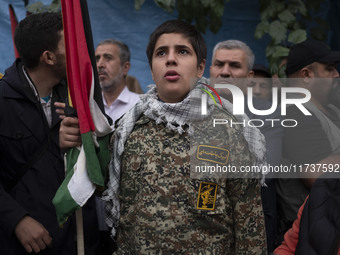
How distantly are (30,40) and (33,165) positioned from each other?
28.8 inches

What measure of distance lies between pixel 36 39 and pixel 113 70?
6.09ft

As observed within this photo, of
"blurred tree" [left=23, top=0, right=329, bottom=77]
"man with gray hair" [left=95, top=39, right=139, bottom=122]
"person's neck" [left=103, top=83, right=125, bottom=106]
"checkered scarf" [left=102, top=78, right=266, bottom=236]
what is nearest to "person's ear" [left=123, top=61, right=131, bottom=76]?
"man with gray hair" [left=95, top=39, right=139, bottom=122]

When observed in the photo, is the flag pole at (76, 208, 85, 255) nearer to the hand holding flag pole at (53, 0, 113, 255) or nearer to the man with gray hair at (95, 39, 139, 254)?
the hand holding flag pole at (53, 0, 113, 255)

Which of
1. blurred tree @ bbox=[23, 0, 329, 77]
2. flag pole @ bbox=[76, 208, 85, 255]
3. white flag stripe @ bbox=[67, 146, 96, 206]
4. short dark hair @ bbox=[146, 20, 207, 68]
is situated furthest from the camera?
blurred tree @ bbox=[23, 0, 329, 77]

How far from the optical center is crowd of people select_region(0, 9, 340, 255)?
204cm

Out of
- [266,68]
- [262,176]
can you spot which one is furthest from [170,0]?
[262,176]

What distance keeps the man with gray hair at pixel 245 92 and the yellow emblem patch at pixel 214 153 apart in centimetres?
71

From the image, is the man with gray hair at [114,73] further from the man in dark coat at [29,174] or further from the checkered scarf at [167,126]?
the checkered scarf at [167,126]

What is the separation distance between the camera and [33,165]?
2340 millimetres

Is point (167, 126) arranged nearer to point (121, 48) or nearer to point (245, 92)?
point (245, 92)

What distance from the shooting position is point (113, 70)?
4.43m

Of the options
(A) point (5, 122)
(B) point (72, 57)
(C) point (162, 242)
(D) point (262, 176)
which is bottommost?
(C) point (162, 242)

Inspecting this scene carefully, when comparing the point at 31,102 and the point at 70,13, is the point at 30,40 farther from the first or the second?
the point at 70,13

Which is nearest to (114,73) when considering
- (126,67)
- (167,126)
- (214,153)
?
(126,67)
